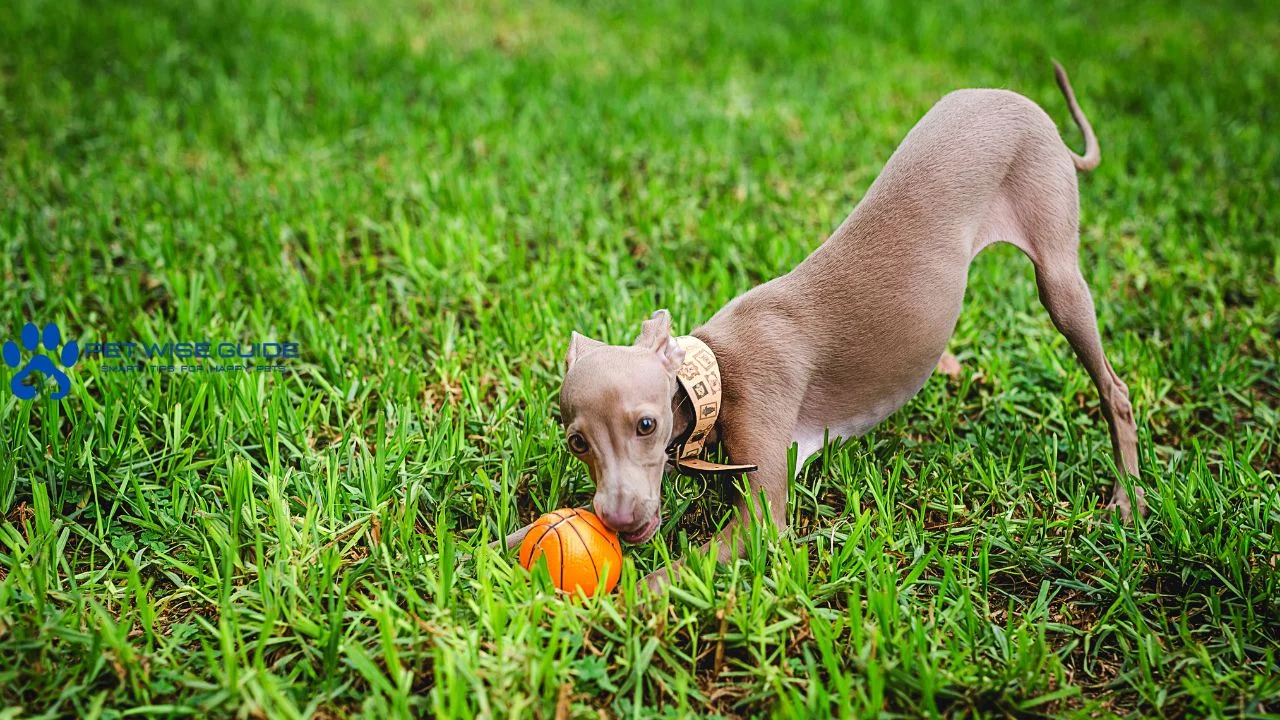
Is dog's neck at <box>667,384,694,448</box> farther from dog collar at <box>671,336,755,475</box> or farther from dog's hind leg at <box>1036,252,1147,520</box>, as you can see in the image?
dog's hind leg at <box>1036,252,1147,520</box>

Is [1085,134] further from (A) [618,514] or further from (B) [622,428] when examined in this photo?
(A) [618,514]

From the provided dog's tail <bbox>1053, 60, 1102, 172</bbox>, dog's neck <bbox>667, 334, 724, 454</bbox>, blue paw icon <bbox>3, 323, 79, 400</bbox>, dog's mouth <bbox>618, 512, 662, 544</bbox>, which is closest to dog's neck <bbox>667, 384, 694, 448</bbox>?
dog's neck <bbox>667, 334, 724, 454</bbox>

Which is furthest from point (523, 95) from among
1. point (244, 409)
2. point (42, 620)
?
point (42, 620)

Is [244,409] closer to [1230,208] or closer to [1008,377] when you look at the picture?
[1008,377]

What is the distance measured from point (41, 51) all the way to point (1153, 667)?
7.00 metres

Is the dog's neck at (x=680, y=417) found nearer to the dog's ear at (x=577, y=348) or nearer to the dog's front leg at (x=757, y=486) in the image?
the dog's front leg at (x=757, y=486)

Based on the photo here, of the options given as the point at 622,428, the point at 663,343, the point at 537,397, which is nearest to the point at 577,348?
the point at 663,343

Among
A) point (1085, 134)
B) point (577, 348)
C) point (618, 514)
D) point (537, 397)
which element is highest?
point (1085, 134)

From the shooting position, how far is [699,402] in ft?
8.06

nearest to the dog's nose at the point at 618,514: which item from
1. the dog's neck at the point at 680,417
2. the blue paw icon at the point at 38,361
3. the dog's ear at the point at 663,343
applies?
the dog's neck at the point at 680,417

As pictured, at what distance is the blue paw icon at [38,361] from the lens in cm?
310

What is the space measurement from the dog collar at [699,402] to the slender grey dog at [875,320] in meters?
0.03

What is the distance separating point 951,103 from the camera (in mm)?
2914

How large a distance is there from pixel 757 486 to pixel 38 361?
2.46 metres
